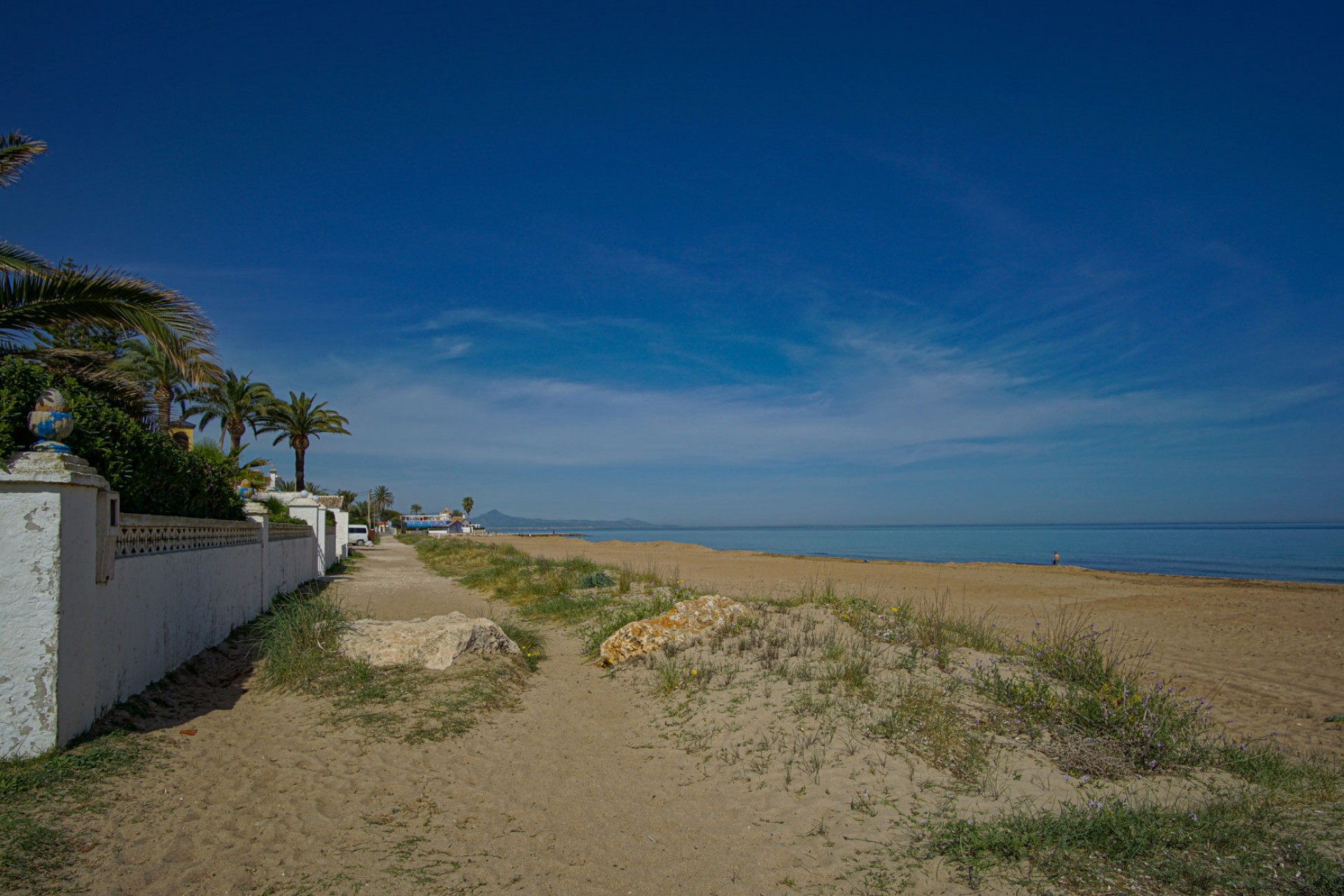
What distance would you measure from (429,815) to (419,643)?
4040mm

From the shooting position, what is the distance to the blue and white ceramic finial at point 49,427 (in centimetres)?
538

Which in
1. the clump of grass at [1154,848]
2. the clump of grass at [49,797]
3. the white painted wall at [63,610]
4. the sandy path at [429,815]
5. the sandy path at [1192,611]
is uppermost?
the white painted wall at [63,610]

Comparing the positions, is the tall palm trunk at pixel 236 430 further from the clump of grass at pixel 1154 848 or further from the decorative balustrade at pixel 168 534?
the clump of grass at pixel 1154 848

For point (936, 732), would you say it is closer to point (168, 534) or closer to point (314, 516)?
point (168, 534)

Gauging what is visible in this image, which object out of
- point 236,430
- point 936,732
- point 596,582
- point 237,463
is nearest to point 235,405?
point 236,430

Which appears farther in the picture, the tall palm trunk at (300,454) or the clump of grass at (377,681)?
the tall palm trunk at (300,454)

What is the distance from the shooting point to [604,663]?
969cm

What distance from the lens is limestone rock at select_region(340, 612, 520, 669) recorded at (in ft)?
28.0

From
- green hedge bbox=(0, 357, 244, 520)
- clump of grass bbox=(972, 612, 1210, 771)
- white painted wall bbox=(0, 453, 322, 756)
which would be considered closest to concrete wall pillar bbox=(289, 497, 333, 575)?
green hedge bbox=(0, 357, 244, 520)

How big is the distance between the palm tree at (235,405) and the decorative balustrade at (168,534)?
926 inches

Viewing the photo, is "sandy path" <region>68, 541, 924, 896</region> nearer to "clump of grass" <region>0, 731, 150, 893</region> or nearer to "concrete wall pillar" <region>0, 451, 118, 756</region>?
"clump of grass" <region>0, 731, 150, 893</region>

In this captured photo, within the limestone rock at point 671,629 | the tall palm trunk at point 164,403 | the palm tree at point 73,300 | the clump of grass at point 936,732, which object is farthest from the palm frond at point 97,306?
the tall palm trunk at point 164,403

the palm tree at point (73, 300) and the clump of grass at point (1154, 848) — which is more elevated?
the palm tree at point (73, 300)

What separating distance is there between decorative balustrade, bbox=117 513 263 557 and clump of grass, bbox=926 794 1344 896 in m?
7.01
